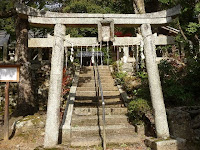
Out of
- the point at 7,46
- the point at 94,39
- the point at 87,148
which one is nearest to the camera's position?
the point at 87,148

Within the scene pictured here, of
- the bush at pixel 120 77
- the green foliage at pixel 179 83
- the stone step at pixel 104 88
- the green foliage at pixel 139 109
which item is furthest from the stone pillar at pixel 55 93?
the bush at pixel 120 77

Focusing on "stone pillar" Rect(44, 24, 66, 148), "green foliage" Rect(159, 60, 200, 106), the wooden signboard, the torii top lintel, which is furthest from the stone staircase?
the torii top lintel

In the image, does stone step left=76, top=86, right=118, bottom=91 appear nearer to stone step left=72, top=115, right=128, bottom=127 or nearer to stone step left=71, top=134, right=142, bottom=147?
stone step left=72, top=115, right=128, bottom=127

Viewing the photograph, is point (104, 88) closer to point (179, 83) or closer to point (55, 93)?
point (179, 83)

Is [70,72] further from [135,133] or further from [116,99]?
[135,133]

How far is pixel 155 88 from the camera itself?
4797 mm

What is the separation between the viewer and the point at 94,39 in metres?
5.00

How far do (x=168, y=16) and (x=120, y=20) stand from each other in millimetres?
1470

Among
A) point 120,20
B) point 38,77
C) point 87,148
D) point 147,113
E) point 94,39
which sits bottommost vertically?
point 87,148

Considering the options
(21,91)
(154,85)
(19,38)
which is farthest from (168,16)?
(21,91)

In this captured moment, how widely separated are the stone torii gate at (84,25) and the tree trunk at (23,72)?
2.84 metres

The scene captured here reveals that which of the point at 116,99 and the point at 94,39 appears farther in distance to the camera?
the point at 116,99

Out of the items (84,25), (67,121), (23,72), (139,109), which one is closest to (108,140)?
(139,109)

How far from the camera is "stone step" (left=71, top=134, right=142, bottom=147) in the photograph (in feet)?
15.3
